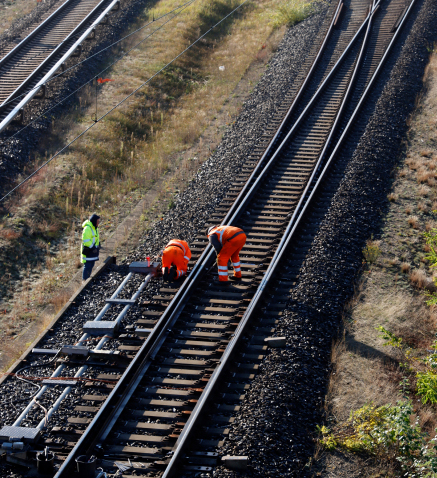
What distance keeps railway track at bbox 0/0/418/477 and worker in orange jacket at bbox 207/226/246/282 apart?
310 millimetres

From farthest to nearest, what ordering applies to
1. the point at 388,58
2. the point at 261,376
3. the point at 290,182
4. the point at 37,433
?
the point at 388,58, the point at 290,182, the point at 261,376, the point at 37,433

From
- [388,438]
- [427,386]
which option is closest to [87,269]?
[388,438]

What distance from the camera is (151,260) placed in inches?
428

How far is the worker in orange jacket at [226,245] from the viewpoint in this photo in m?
9.80

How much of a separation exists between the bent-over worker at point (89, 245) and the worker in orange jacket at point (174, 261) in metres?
1.85

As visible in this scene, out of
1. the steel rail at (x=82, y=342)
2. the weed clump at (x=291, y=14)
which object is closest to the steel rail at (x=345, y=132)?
the steel rail at (x=82, y=342)

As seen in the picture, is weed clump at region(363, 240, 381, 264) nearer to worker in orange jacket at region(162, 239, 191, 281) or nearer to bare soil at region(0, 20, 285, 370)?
worker in orange jacket at region(162, 239, 191, 281)

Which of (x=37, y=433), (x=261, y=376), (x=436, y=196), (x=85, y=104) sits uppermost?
(x=85, y=104)

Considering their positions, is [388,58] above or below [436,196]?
above

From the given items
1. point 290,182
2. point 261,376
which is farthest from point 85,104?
point 261,376

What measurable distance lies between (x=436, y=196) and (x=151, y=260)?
660 centimetres

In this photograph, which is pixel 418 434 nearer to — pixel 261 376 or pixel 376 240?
pixel 261 376

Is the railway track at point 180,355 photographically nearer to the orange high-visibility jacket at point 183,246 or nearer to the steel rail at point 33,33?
the orange high-visibility jacket at point 183,246

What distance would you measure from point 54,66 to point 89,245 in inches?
420
